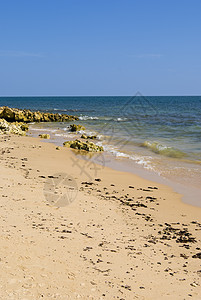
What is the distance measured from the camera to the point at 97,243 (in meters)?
4.91

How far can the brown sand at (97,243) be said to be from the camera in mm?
3697

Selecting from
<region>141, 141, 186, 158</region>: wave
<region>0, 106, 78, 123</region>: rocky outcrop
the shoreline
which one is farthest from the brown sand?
<region>0, 106, 78, 123</region>: rocky outcrop

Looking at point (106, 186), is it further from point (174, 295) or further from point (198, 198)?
point (174, 295)

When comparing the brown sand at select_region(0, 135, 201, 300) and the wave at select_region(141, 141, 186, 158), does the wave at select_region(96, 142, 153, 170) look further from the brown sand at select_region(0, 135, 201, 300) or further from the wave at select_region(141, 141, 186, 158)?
the brown sand at select_region(0, 135, 201, 300)

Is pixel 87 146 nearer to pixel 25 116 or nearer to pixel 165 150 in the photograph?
pixel 165 150

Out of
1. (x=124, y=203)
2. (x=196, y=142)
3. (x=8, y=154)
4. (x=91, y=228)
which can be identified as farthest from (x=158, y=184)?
(x=196, y=142)

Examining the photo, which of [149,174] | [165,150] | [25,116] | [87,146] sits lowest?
[149,174]

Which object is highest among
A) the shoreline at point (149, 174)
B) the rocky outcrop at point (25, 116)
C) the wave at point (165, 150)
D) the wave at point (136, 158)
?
the rocky outcrop at point (25, 116)

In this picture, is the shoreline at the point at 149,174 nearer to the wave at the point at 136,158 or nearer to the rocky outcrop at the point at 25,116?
the wave at the point at 136,158

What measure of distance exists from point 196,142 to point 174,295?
642 inches

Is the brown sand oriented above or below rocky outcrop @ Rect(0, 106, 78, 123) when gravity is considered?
below

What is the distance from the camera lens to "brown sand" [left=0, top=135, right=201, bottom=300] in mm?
3697

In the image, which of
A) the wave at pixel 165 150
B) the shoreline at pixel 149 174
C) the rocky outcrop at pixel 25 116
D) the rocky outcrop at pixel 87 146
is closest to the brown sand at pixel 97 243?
the shoreline at pixel 149 174

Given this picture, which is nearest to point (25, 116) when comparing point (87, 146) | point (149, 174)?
point (87, 146)
